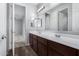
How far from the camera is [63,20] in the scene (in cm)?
160

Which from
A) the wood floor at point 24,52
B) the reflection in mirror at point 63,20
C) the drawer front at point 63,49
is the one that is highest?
the reflection in mirror at point 63,20

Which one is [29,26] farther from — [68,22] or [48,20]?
[68,22]

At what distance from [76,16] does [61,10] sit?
1.39 ft

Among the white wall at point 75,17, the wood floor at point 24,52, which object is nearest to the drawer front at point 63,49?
the white wall at point 75,17

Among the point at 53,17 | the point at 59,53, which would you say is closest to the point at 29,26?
the point at 53,17

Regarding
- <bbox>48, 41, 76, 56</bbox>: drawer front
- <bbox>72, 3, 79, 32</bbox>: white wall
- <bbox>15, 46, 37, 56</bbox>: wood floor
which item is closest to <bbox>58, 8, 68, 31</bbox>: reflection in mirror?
<bbox>72, 3, 79, 32</bbox>: white wall

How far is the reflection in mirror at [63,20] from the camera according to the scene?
1.53 metres

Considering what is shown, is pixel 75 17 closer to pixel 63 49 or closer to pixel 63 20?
pixel 63 20

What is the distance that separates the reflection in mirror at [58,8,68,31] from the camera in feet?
5.01

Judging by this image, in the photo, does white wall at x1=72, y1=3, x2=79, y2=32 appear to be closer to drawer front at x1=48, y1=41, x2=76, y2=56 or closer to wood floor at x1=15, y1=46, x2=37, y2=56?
drawer front at x1=48, y1=41, x2=76, y2=56

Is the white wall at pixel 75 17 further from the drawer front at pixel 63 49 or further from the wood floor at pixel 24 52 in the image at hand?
the wood floor at pixel 24 52

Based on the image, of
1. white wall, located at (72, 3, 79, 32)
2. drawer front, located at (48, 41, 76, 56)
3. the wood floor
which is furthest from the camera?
the wood floor

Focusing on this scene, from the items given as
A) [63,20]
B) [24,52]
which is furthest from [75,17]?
[24,52]

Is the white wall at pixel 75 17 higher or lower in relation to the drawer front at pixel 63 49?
higher
